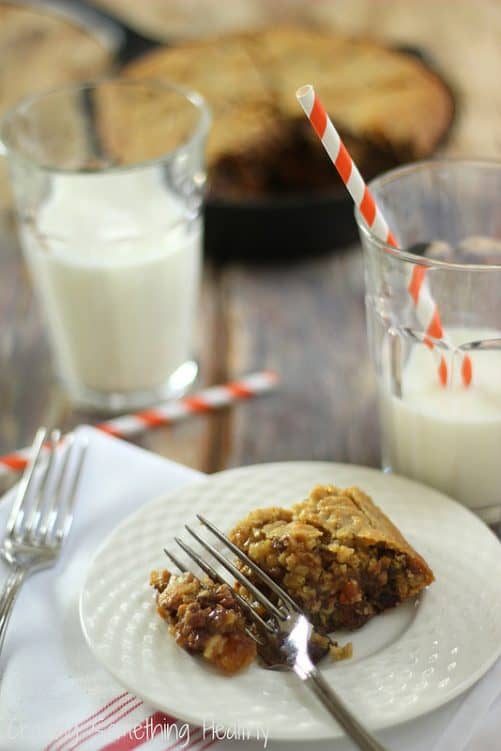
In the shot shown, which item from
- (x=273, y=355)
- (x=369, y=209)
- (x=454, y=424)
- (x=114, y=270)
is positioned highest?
(x=369, y=209)

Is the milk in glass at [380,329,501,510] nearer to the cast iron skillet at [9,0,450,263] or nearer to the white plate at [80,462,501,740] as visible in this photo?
the white plate at [80,462,501,740]

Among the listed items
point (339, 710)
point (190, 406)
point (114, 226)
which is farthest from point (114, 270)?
point (339, 710)

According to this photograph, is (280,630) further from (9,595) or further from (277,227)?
(277,227)

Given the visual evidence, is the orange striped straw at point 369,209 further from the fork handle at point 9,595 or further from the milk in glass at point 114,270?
the fork handle at point 9,595

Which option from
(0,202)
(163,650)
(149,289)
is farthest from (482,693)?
(0,202)

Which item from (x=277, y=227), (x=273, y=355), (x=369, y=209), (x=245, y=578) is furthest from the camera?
(x=277, y=227)

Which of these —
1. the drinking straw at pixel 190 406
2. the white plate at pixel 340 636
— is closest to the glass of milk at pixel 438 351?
the white plate at pixel 340 636
